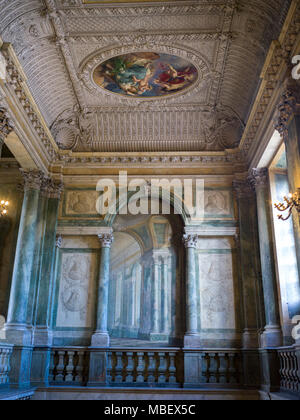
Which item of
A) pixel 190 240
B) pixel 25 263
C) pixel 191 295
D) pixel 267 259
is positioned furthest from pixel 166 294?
pixel 25 263

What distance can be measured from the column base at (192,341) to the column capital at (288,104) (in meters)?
5.49

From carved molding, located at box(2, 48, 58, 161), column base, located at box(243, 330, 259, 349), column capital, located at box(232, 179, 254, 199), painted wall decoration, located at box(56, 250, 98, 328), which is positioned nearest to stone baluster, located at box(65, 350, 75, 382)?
painted wall decoration, located at box(56, 250, 98, 328)

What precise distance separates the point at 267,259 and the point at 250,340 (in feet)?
6.75

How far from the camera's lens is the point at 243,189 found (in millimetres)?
11805

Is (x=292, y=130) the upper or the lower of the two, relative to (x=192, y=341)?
upper

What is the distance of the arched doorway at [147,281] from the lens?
12328mm

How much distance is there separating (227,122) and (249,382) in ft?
23.0

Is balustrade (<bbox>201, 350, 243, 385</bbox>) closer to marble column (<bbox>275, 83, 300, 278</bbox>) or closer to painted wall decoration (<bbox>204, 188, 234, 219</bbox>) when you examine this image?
painted wall decoration (<bbox>204, 188, 234, 219</bbox>)

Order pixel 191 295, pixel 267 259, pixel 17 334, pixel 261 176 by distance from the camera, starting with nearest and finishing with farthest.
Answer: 1. pixel 17 334
2. pixel 267 259
3. pixel 261 176
4. pixel 191 295

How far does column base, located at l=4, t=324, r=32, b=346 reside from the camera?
993 cm

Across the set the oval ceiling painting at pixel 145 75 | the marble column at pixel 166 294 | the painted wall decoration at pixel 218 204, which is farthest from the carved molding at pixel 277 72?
the marble column at pixel 166 294

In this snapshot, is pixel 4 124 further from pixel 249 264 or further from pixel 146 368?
pixel 249 264

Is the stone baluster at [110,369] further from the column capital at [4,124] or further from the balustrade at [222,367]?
the column capital at [4,124]
